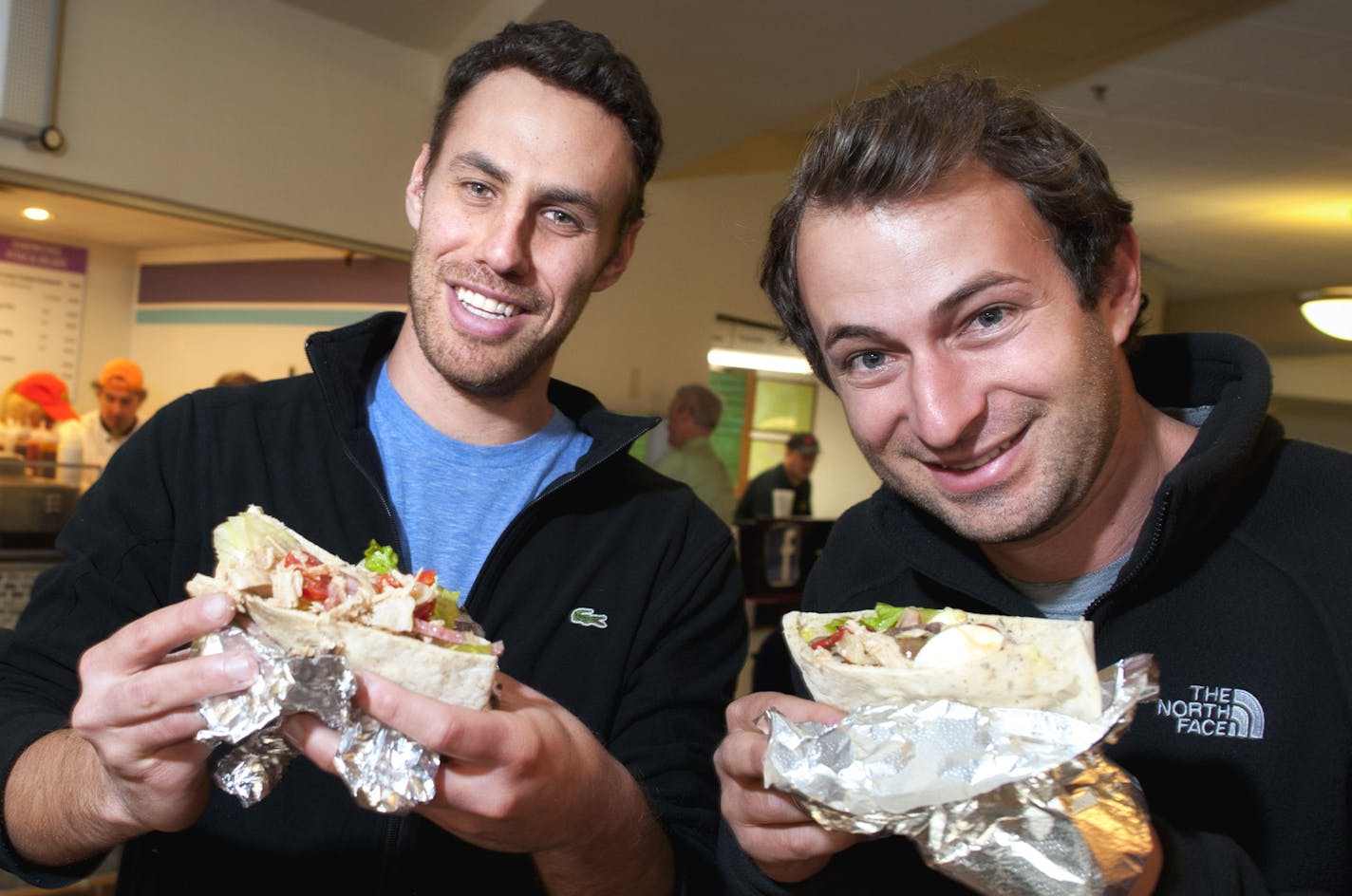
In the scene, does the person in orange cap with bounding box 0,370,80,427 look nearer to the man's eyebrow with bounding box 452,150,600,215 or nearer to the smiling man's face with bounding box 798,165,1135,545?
the man's eyebrow with bounding box 452,150,600,215

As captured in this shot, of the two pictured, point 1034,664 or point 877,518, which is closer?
point 1034,664

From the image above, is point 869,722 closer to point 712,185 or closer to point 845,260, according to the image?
point 845,260

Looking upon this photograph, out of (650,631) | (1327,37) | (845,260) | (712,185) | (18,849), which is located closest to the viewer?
(18,849)

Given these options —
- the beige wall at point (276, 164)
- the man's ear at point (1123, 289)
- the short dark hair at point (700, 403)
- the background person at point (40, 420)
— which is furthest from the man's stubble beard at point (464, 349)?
the short dark hair at point (700, 403)

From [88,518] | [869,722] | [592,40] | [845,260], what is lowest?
[869,722]

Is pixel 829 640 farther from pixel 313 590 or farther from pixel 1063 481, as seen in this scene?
pixel 313 590

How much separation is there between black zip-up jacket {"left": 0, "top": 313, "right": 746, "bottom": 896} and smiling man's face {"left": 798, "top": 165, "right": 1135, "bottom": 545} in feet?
1.60

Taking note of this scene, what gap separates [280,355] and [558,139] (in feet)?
14.2

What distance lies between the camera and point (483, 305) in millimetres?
1701

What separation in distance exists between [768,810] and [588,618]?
1.69 ft

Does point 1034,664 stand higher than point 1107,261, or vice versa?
point 1107,261

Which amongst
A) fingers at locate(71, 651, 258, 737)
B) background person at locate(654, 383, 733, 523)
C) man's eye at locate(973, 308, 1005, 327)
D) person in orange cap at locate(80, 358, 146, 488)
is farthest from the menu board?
man's eye at locate(973, 308, 1005, 327)

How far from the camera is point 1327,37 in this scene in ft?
15.9

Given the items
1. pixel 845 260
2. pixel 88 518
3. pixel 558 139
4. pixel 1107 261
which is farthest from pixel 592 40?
Answer: pixel 88 518
